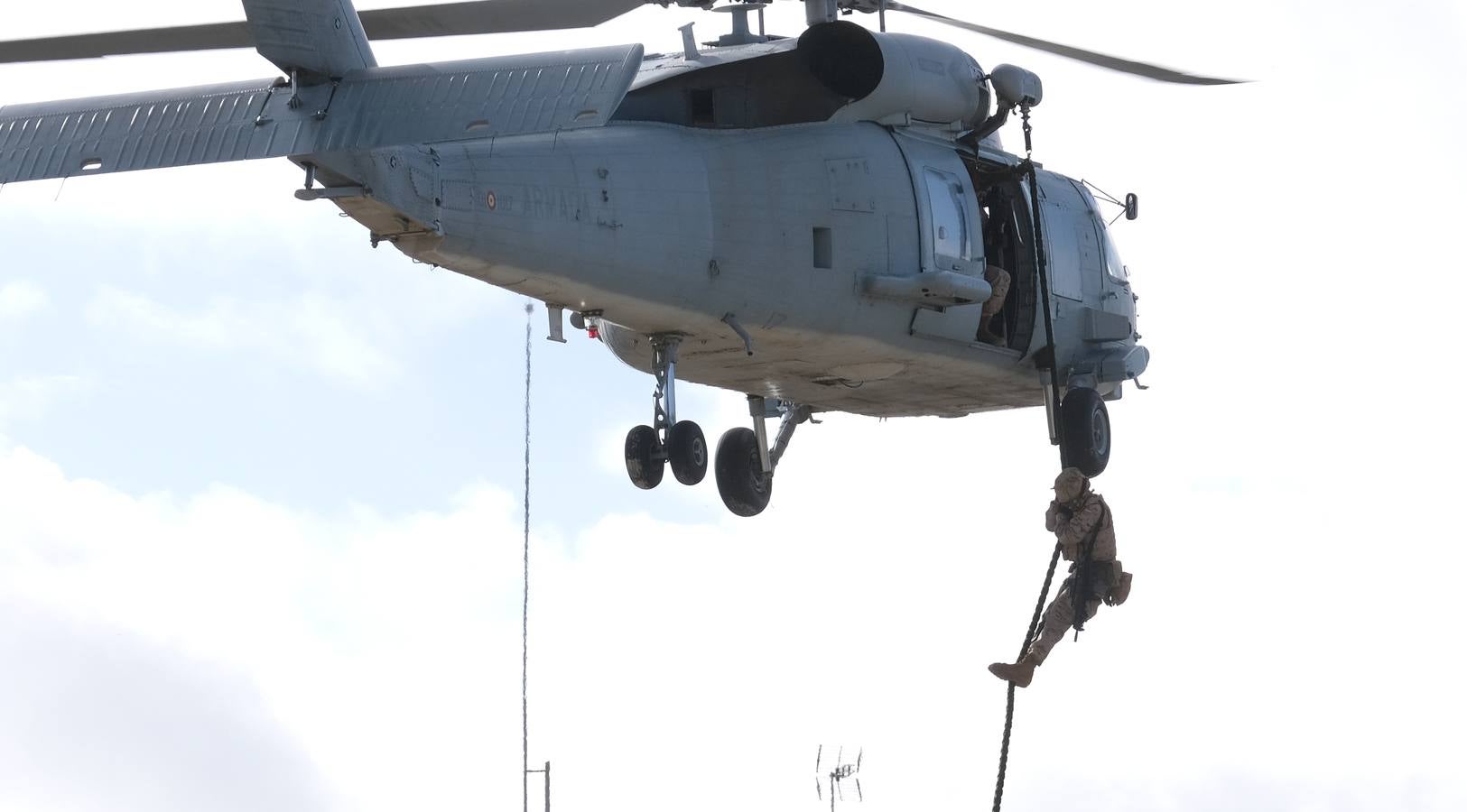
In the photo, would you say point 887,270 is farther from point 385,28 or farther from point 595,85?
point 595,85

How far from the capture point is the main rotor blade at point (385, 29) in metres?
20.8

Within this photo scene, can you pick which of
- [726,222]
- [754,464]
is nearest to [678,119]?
[726,222]

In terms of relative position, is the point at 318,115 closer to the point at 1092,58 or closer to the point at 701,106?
the point at 701,106

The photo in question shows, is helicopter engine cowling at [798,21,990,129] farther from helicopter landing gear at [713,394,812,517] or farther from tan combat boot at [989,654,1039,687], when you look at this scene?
tan combat boot at [989,654,1039,687]

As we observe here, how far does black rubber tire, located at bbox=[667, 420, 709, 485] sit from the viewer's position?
2017 centimetres

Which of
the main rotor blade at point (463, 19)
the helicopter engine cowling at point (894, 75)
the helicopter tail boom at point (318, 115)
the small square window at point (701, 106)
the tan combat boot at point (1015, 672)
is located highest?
the main rotor blade at point (463, 19)

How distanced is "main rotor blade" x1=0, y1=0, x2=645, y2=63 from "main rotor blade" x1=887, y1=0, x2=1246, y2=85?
14.7 feet

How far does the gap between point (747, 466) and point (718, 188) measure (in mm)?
6072

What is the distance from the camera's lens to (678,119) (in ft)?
66.3

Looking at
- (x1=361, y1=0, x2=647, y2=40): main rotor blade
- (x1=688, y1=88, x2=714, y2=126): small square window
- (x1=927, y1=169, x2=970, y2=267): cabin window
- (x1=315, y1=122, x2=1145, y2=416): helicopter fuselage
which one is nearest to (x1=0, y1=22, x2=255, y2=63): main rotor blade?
(x1=361, y1=0, x2=647, y2=40): main rotor blade

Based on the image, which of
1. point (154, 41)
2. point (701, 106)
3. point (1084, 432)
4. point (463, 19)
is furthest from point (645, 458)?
point (154, 41)

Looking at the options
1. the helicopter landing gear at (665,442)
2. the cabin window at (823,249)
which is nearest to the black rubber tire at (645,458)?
the helicopter landing gear at (665,442)

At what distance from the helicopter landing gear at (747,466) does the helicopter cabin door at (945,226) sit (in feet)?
11.1

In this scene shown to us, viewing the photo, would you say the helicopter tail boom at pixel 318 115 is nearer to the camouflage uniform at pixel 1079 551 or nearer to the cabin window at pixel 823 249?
the cabin window at pixel 823 249
